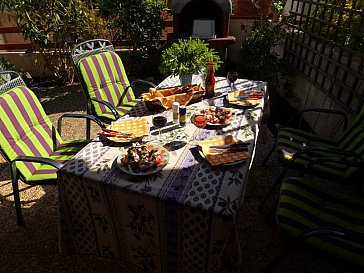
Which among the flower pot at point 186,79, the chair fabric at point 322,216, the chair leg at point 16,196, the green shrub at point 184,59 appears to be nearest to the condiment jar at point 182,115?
the green shrub at point 184,59

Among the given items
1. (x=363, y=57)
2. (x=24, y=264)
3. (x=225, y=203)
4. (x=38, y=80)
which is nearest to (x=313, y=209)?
(x=225, y=203)

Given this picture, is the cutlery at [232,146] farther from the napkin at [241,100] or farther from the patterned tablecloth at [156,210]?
the napkin at [241,100]

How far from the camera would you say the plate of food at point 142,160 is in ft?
4.89

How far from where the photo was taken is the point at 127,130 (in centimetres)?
194

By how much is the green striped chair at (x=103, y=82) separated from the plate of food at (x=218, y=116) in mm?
1054

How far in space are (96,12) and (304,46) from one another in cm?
368

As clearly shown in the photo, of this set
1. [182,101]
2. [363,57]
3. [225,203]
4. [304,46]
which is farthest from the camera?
[304,46]

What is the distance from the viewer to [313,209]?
178 centimetres

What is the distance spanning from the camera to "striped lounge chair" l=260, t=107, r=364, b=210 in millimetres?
2004

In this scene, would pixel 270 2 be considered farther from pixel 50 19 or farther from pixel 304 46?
pixel 50 19

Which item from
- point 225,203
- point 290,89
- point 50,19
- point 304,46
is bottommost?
point 290,89

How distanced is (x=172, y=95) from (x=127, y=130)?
64cm

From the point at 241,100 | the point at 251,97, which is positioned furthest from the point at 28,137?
the point at 251,97

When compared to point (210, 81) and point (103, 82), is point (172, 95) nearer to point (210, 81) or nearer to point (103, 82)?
point (210, 81)
